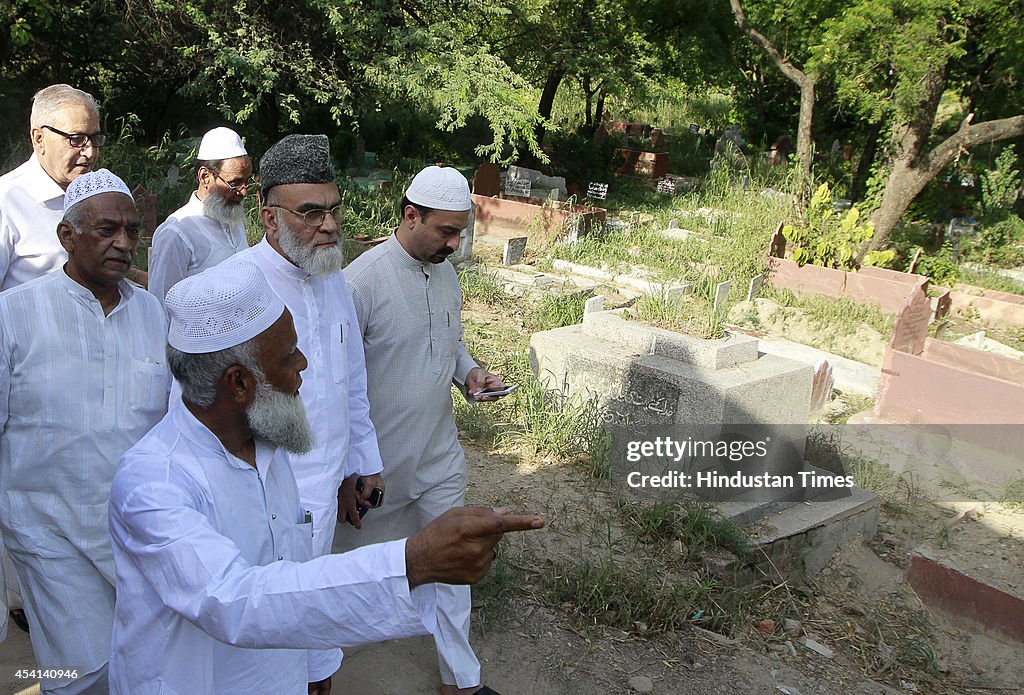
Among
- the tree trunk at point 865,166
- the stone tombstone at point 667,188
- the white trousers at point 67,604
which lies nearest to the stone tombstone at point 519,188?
the stone tombstone at point 667,188

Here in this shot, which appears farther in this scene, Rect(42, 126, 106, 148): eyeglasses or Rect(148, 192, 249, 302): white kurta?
Rect(148, 192, 249, 302): white kurta

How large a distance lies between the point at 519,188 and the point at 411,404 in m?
10.3

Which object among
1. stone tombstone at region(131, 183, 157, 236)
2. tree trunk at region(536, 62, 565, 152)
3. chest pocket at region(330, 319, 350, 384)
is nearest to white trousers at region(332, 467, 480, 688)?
chest pocket at region(330, 319, 350, 384)

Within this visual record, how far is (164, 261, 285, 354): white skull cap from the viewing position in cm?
166

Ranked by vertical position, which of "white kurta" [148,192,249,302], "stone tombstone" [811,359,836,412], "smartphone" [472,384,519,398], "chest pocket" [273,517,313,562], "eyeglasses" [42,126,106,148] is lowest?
"stone tombstone" [811,359,836,412]

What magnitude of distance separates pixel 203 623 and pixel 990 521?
5.54m

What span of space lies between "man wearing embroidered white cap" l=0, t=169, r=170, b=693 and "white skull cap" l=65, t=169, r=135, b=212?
0.19m

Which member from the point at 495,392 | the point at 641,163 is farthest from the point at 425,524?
the point at 641,163

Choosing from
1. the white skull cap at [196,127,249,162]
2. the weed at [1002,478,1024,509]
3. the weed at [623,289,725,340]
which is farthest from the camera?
the weed at [1002,478,1024,509]

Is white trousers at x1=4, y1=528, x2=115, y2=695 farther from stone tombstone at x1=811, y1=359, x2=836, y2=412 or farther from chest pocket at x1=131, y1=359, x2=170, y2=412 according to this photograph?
stone tombstone at x1=811, y1=359, x2=836, y2=412

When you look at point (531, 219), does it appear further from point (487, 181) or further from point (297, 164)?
point (297, 164)

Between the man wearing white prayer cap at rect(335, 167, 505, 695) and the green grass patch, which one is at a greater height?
the man wearing white prayer cap at rect(335, 167, 505, 695)

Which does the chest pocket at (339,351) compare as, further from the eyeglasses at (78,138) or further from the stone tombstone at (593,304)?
the stone tombstone at (593,304)

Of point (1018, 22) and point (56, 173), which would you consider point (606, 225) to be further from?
point (56, 173)
